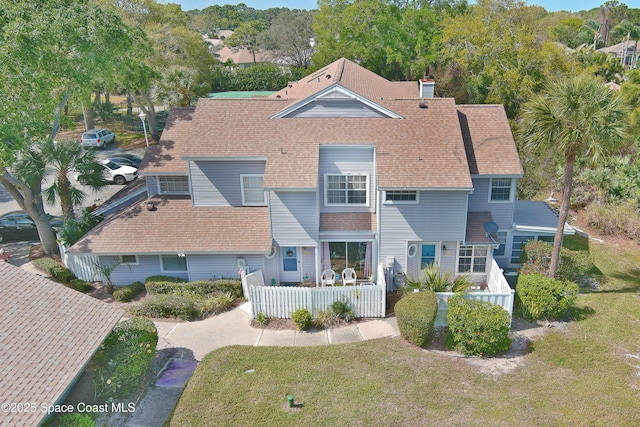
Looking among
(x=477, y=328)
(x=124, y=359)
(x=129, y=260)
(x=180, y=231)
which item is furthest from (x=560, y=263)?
(x=129, y=260)

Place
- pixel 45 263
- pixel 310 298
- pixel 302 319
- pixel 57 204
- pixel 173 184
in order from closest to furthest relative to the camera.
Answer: pixel 302 319 < pixel 310 298 < pixel 45 263 < pixel 173 184 < pixel 57 204

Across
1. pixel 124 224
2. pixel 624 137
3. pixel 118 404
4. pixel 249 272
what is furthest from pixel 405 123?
pixel 118 404

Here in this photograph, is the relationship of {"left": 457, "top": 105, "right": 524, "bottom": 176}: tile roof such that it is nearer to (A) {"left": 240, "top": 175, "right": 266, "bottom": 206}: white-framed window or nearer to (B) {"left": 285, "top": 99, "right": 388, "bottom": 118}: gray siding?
(B) {"left": 285, "top": 99, "right": 388, "bottom": 118}: gray siding

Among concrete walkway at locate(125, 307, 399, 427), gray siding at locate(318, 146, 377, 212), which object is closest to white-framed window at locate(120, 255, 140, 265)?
concrete walkway at locate(125, 307, 399, 427)

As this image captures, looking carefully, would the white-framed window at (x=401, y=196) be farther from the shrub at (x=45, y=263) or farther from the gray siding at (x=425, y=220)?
the shrub at (x=45, y=263)

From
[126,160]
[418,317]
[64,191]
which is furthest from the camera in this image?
[126,160]

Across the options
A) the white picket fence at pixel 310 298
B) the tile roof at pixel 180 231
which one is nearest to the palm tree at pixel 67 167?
the tile roof at pixel 180 231

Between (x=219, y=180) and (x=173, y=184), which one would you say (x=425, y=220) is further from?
(x=173, y=184)
